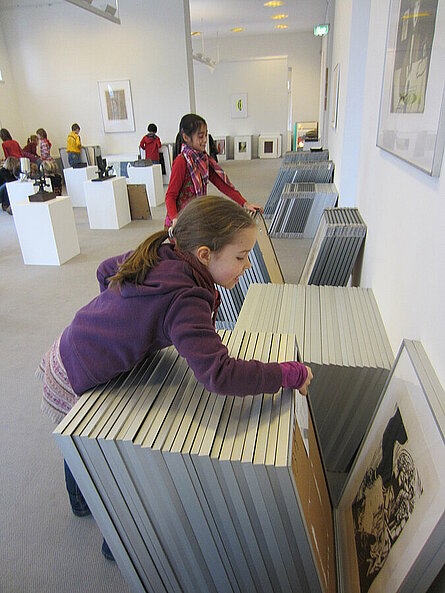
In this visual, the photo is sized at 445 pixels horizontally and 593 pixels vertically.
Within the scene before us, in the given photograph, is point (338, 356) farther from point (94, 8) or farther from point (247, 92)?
point (247, 92)

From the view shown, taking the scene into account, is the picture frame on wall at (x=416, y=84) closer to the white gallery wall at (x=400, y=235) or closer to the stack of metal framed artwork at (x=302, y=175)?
the white gallery wall at (x=400, y=235)

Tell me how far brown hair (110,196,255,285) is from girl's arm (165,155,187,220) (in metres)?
1.83

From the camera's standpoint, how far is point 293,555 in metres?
1.12

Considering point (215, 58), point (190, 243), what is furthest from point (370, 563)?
point (215, 58)

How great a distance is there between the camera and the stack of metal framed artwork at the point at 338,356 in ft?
5.83

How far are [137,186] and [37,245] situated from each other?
2.51 metres

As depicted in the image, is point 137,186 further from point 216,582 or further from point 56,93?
point 216,582

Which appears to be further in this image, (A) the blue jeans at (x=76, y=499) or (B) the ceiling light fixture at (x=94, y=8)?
(B) the ceiling light fixture at (x=94, y=8)

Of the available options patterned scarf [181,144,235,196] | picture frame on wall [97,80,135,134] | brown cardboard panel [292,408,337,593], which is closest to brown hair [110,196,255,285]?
brown cardboard panel [292,408,337,593]

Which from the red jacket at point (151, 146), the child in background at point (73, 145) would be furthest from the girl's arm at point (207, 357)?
the child in background at point (73, 145)

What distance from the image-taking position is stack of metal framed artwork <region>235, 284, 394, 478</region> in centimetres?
178

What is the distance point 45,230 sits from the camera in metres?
5.20

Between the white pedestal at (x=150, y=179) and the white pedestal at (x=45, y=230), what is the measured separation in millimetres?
3285

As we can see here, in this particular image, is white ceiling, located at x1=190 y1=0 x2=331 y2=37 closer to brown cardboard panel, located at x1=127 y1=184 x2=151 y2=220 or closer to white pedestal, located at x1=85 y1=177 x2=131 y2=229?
brown cardboard panel, located at x1=127 y1=184 x2=151 y2=220
